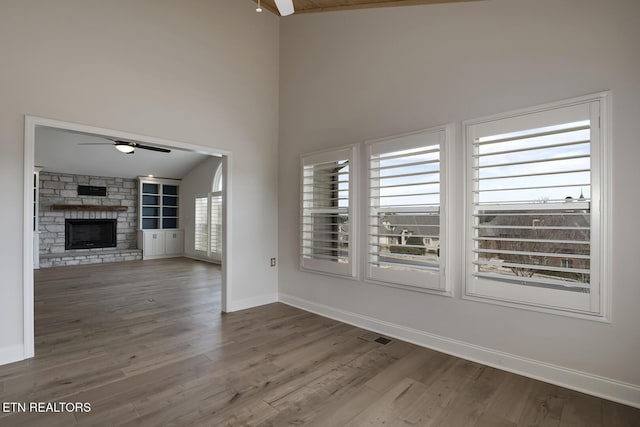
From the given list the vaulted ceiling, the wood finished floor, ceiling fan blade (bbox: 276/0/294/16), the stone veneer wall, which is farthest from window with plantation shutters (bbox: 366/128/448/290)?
the stone veneer wall

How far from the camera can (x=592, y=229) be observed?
7.14ft

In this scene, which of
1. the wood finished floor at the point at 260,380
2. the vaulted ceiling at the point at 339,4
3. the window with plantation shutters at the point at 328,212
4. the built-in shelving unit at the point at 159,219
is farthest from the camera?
the built-in shelving unit at the point at 159,219

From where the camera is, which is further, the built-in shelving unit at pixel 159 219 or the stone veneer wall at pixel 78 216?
the built-in shelving unit at pixel 159 219

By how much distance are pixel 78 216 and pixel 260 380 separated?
911cm

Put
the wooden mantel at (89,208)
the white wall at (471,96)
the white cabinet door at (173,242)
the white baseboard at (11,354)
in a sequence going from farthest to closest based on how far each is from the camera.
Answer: the white cabinet door at (173,242) < the wooden mantel at (89,208) < the white baseboard at (11,354) < the white wall at (471,96)

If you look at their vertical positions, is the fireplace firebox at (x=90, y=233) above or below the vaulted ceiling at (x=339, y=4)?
below

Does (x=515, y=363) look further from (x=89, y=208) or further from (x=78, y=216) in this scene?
(x=78, y=216)

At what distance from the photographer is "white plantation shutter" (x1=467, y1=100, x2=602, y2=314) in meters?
2.20

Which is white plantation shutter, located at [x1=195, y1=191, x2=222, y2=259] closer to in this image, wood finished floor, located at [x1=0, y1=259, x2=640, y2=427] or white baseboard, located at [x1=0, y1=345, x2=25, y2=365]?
wood finished floor, located at [x1=0, y1=259, x2=640, y2=427]

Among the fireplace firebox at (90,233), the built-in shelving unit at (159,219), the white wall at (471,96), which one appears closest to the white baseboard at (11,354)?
the white wall at (471,96)

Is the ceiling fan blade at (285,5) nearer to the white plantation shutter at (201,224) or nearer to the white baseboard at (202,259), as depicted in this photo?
the white baseboard at (202,259)

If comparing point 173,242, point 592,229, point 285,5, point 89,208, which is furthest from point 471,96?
point 89,208

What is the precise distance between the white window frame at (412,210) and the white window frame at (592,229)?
382mm

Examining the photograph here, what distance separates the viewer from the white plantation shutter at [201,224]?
29.9 ft
